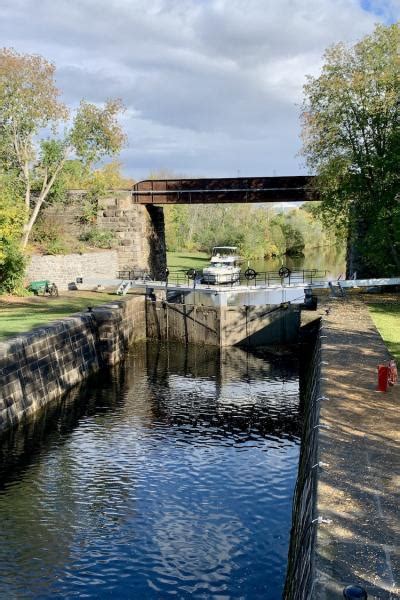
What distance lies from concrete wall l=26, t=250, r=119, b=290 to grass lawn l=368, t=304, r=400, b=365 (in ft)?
65.2

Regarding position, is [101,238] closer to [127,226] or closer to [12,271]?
[127,226]

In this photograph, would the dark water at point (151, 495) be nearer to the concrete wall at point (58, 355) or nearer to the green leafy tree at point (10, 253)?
the concrete wall at point (58, 355)

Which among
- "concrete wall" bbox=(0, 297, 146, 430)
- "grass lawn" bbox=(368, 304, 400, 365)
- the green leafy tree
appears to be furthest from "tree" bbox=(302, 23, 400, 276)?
the green leafy tree

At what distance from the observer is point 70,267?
131ft

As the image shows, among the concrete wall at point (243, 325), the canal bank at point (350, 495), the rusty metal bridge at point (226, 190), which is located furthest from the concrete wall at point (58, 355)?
the rusty metal bridge at point (226, 190)

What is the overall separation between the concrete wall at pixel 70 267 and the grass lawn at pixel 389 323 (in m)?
19.9

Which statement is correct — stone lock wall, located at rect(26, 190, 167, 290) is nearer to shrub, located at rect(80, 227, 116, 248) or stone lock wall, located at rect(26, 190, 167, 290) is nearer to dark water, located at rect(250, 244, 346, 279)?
shrub, located at rect(80, 227, 116, 248)

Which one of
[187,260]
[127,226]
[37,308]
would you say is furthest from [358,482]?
[187,260]

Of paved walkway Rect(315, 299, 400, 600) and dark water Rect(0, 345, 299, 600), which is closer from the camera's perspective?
paved walkway Rect(315, 299, 400, 600)

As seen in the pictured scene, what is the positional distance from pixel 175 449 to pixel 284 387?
8.42m

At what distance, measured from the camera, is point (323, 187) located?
1384 inches

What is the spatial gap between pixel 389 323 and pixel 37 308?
56.2 ft

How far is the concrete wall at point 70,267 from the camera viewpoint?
1511 inches

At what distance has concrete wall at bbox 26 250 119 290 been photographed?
126 feet
